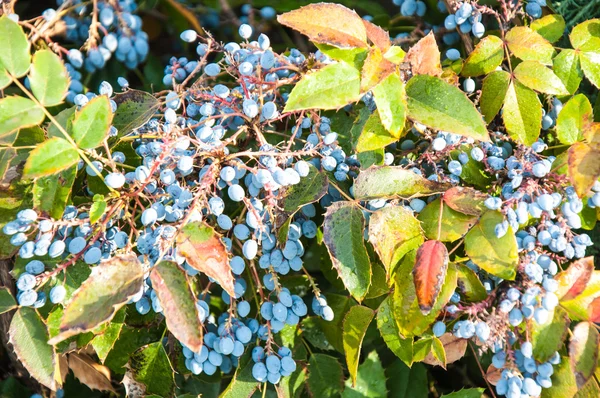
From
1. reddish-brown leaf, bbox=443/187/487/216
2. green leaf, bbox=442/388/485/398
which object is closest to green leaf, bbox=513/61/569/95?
reddish-brown leaf, bbox=443/187/487/216

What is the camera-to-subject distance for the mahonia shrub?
90 cm

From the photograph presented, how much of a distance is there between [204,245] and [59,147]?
0.85 ft

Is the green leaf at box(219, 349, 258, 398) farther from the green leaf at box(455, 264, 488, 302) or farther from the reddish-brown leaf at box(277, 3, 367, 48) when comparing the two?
the reddish-brown leaf at box(277, 3, 367, 48)

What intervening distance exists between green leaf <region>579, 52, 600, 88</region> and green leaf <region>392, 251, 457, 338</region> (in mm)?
428

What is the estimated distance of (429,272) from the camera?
885 mm

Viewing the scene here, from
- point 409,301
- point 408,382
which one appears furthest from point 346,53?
point 408,382

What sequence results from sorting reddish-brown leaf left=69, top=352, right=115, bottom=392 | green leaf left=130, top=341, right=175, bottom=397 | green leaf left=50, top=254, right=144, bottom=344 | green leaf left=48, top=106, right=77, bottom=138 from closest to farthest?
green leaf left=50, top=254, right=144, bottom=344 → green leaf left=48, top=106, right=77, bottom=138 → green leaf left=130, top=341, right=175, bottom=397 → reddish-brown leaf left=69, top=352, right=115, bottom=392

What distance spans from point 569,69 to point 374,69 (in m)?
0.40

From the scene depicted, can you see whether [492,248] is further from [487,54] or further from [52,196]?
[52,196]

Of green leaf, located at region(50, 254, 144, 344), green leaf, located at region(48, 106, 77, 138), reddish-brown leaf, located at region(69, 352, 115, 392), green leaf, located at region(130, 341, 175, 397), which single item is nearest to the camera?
green leaf, located at region(50, 254, 144, 344)

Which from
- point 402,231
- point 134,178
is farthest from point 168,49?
point 402,231

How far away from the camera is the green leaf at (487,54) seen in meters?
1.08

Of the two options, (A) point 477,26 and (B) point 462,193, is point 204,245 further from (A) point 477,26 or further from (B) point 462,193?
(A) point 477,26

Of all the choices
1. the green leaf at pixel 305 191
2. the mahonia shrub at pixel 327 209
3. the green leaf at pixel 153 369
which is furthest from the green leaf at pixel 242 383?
the green leaf at pixel 305 191
